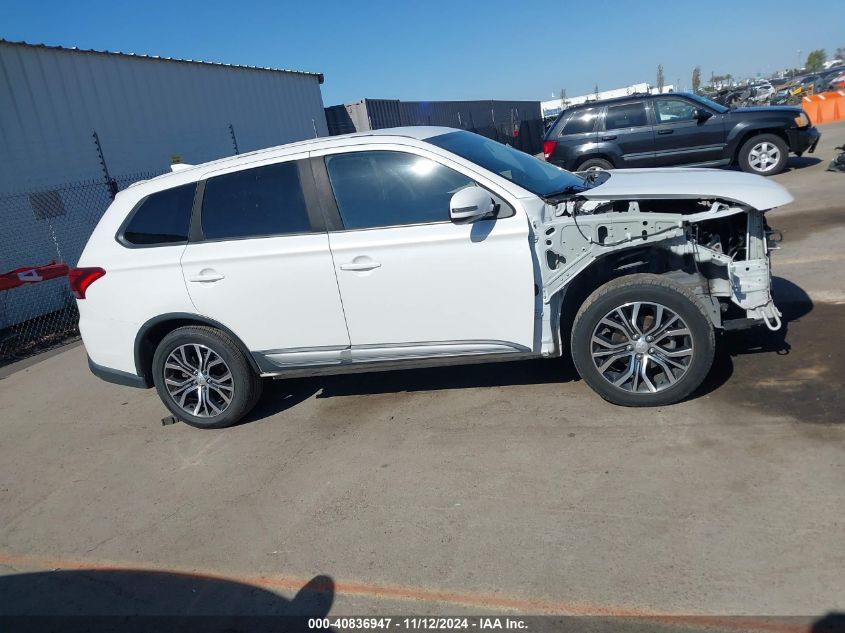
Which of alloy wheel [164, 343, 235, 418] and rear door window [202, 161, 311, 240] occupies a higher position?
rear door window [202, 161, 311, 240]

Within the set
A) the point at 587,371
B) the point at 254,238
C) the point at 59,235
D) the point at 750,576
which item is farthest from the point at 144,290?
the point at 59,235

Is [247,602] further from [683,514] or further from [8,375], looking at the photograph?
[8,375]

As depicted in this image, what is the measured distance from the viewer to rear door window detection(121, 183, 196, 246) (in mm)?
4566

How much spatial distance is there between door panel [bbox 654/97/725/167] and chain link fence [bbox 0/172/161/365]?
32.0 ft

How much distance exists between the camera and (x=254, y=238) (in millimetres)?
4336

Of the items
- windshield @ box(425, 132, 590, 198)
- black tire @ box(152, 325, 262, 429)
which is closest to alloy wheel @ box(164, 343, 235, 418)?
black tire @ box(152, 325, 262, 429)

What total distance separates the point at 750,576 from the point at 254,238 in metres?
3.41

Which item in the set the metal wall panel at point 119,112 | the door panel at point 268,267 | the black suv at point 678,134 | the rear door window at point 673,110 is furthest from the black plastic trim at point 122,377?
the rear door window at point 673,110

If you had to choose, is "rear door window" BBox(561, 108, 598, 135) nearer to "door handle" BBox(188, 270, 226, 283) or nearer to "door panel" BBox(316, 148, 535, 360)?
"door panel" BBox(316, 148, 535, 360)

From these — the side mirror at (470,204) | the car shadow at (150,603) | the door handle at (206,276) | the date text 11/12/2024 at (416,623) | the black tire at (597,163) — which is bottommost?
the date text 11/12/2024 at (416,623)

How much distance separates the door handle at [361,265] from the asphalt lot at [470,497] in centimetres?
110

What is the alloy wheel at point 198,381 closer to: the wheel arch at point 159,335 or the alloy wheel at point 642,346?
the wheel arch at point 159,335

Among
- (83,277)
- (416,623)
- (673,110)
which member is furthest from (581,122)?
(416,623)

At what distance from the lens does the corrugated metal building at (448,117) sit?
21.7 m
